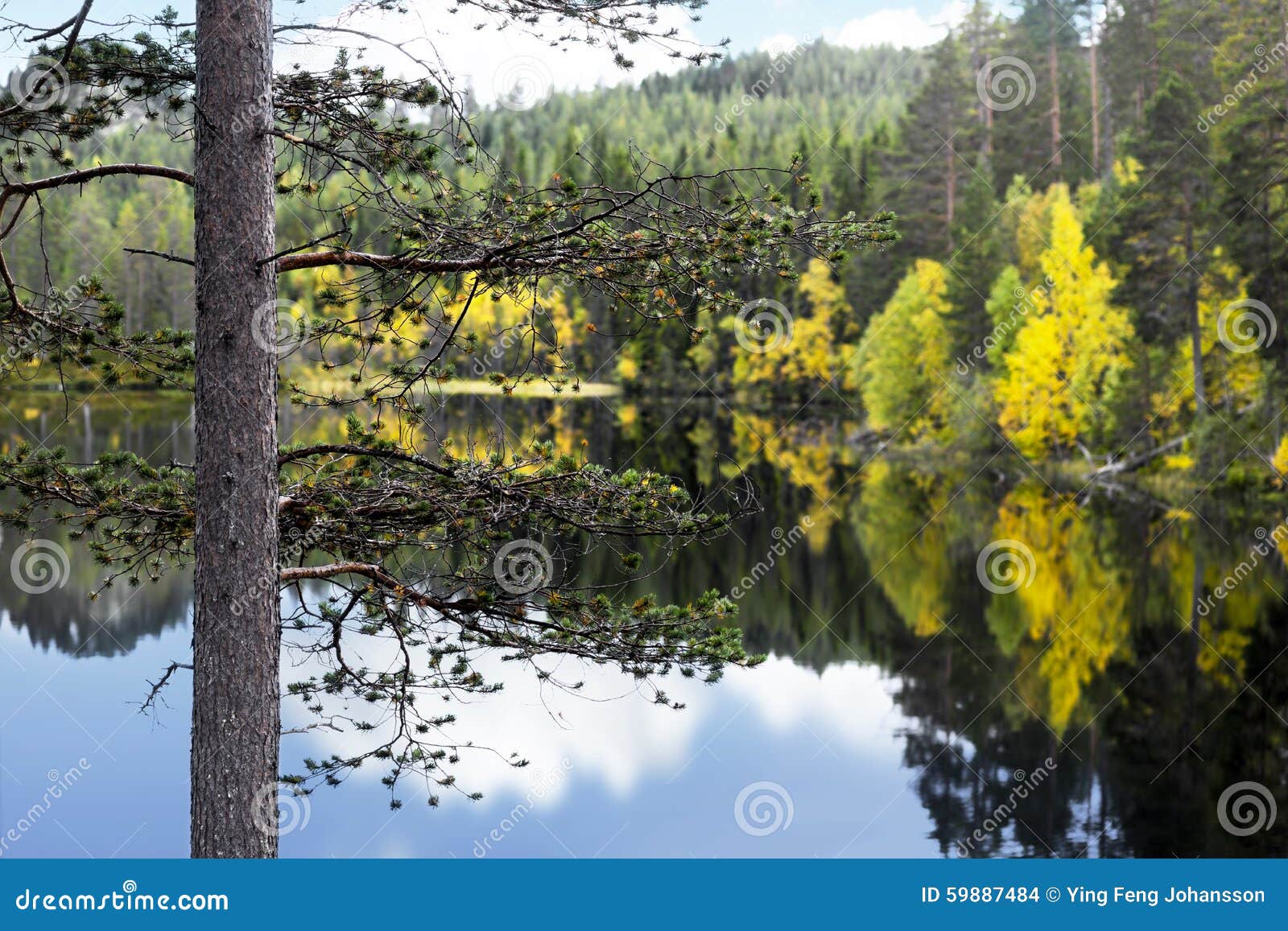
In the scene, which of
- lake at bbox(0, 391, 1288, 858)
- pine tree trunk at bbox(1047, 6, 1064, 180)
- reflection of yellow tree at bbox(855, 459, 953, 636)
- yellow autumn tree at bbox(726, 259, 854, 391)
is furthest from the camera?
yellow autumn tree at bbox(726, 259, 854, 391)

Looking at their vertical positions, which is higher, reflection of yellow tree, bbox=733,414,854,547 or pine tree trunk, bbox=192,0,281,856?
pine tree trunk, bbox=192,0,281,856

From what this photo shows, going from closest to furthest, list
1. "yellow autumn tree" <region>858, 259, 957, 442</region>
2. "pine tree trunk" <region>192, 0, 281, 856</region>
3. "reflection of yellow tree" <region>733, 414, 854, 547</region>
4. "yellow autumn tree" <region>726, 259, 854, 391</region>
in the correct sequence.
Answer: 1. "pine tree trunk" <region>192, 0, 281, 856</region>
2. "reflection of yellow tree" <region>733, 414, 854, 547</region>
3. "yellow autumn tree" <region>858, 259, 957, 442</region>
4. "yellow autumn tree" <region>726, 259, 854, 391</region>

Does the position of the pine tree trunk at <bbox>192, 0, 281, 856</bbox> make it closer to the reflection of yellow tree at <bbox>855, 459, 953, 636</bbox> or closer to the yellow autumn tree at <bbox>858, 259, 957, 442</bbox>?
the reflection of yellow tree at <bbox>855, 459, 953, 636</bbox>

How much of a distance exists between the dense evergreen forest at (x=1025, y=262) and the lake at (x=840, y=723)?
4584 millimetres

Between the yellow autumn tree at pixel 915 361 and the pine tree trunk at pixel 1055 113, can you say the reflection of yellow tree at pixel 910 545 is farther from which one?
the pine tree trunk at pixel 1055 113

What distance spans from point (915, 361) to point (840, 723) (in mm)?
29661

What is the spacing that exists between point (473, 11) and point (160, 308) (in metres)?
60.7

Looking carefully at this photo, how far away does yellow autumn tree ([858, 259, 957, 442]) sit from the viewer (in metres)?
43.1

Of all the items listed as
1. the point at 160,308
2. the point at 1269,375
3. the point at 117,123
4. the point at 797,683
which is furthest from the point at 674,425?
the point at 117,123

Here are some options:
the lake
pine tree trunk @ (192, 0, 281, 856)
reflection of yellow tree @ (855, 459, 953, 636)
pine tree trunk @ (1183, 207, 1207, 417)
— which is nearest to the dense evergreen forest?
pine tree trunk @ (1183, 207, 1207, 417)

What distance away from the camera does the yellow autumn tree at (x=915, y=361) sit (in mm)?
43062

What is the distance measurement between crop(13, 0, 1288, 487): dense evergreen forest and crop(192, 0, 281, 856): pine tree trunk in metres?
0.50

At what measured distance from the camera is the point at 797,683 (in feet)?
59.1

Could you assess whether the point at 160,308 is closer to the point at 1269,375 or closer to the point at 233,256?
the point at 1269,375
